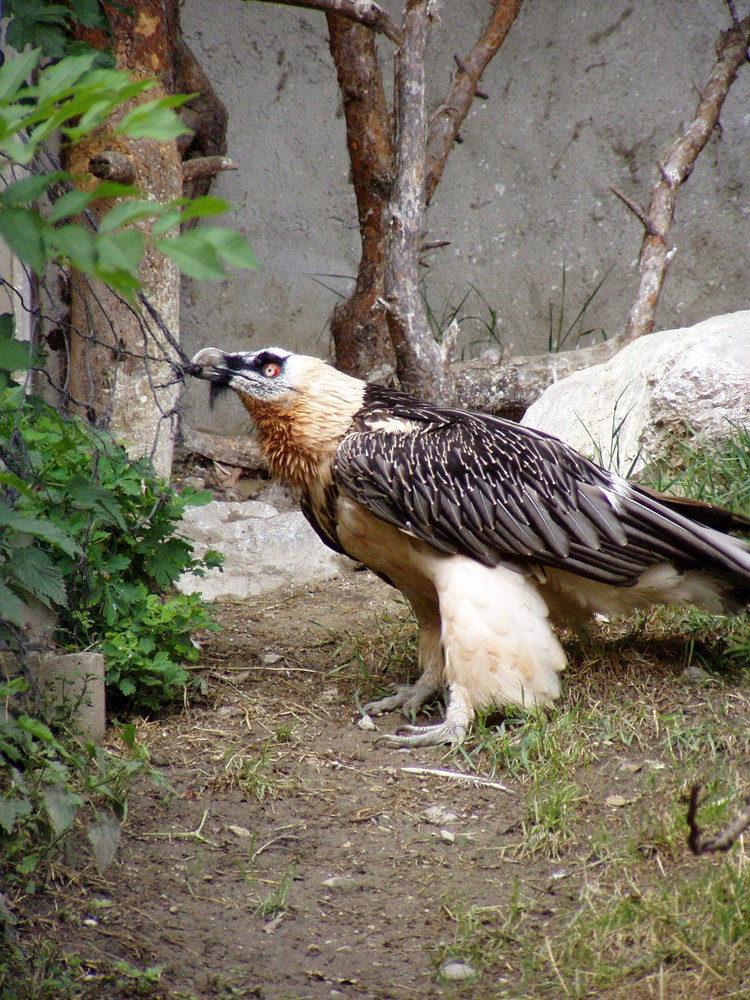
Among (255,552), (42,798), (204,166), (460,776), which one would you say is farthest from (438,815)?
(204,166)

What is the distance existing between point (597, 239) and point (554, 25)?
1630 mm

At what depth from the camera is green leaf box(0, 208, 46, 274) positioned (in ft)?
4.12

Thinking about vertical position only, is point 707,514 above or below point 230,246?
below

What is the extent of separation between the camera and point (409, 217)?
5543 mm

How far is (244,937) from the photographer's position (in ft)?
8.18

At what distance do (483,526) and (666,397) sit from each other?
1458 millimetres

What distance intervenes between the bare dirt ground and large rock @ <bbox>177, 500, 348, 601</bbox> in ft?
3.60

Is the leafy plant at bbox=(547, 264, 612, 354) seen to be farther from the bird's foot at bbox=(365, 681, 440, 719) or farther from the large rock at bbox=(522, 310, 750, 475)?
the bird's foot at bbox=(365, 681, 440, 719)

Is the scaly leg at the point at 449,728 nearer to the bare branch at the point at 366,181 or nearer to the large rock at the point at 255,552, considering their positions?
the large rock at the point at 255,552

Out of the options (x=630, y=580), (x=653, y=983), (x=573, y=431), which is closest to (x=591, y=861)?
(x=653, y=983)

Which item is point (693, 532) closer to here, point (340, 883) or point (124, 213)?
point (340, 883)

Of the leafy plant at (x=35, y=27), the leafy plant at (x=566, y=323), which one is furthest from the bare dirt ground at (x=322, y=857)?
the leafy plant at (x=566, y=323)

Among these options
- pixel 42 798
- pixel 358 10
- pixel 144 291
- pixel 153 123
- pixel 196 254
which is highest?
pixel 358 10

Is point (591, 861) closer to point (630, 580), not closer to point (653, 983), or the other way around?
point (653, 983)
